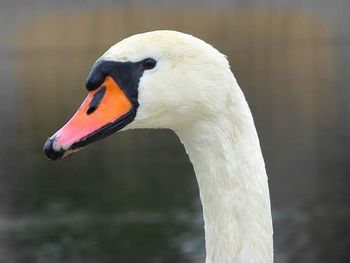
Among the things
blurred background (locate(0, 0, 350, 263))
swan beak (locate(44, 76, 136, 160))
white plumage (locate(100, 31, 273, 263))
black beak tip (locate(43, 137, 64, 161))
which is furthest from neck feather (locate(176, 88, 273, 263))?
blurred background (locate(0, 0, 350, 263))

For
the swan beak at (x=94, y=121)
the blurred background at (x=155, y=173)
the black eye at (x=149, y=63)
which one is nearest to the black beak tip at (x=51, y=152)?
the swan beak at (x=94, y=121)

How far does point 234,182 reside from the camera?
3014 millimetres

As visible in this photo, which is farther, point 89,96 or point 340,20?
point 340,20

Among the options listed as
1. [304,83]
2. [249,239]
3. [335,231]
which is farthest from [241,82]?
[249,239]

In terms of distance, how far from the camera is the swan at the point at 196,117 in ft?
9.53

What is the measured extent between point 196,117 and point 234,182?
0.82 feet

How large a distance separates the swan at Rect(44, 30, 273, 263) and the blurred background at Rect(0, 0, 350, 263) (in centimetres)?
1130

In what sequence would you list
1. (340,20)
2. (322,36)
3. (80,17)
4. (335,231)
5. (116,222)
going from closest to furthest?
(335,231), (116,222), (322,36), (340,20), (80,17)

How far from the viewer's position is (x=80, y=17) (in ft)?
215

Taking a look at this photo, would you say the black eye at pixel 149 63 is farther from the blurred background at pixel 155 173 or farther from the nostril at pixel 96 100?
the blurred background at pixel 155 173

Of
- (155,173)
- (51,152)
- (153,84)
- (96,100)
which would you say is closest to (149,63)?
(153,84)

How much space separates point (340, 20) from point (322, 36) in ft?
23.3

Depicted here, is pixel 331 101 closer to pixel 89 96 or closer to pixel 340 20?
pixel 89 96

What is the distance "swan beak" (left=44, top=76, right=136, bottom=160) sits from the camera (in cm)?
286
